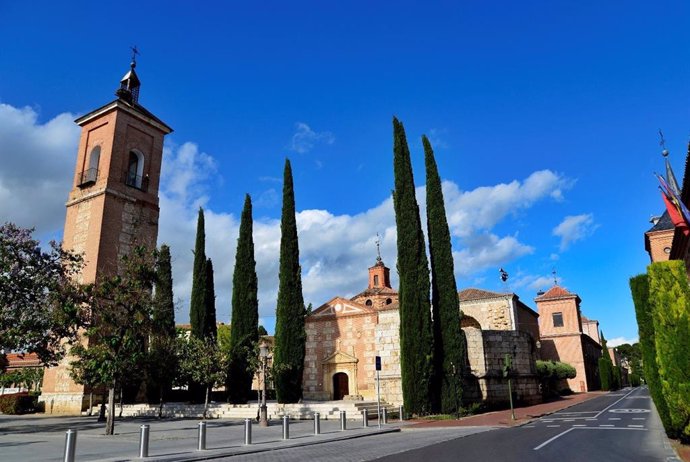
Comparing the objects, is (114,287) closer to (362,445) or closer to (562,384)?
(362,445)

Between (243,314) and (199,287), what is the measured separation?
4399 millimetres

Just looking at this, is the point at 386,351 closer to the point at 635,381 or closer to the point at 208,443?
the point at 208,443

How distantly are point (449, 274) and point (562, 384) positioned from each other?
31.0 meters

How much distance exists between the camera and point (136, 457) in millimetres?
9742

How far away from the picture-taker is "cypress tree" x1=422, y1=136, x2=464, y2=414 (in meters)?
21.5

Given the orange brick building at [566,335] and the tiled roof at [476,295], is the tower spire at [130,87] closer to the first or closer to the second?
the tiled roof at [476,295]

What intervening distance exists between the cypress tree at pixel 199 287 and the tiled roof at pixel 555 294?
42.2 metres

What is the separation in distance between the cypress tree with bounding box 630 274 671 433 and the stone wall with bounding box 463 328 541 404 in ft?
39.6

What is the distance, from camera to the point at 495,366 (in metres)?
25.2

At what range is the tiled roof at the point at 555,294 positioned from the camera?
54.6 meters

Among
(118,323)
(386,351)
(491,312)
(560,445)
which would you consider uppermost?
(491,312)

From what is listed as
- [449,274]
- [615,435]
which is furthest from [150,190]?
[615,435]

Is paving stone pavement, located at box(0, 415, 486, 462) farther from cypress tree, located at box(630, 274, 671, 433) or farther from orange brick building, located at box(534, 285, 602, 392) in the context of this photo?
orange brick building, located at box(534, 285, 602, 392)

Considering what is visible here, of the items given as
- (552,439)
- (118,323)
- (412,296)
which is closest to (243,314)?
(118,323)
